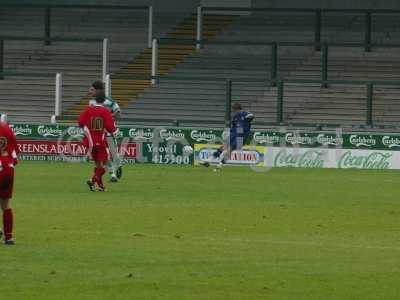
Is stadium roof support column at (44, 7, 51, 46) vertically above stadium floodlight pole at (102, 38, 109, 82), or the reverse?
stadium roof support column at (44, 7, 51, 46)

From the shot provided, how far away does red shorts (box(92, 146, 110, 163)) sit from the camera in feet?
93.5

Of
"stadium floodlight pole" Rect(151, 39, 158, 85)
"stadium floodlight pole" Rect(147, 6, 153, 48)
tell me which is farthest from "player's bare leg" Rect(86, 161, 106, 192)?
"stadium floodlight pole" Rect(147, 6, 153, 48)

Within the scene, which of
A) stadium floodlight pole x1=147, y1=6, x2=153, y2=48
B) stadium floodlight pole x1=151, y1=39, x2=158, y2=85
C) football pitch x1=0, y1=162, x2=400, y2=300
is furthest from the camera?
stadium floodlight pole x1=147, y1=6, x2=153, y2=48

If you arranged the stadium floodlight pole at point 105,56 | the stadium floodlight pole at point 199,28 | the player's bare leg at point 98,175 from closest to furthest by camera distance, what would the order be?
the player's bare leg at point 98,175, the stadium floodlight pole at point 105,56, the stadium floodlight pole at point 199,28

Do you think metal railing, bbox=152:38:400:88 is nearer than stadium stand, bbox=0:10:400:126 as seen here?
No

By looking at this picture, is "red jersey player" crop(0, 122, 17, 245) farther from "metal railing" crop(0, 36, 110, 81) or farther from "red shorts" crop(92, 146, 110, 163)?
"metal railing" crop(0, 36, 110, 81)

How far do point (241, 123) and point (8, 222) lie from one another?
73.3ft

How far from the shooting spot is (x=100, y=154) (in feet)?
93.9

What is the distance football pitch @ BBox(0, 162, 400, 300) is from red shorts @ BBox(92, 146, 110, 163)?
71 centimetres

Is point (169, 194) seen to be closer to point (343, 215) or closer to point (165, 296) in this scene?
point (343, 215)

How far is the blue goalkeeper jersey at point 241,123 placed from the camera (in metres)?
39.5

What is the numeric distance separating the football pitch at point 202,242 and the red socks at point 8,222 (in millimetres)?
250

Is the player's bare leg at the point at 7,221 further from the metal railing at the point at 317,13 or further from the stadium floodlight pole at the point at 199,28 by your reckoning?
the stadium floodlight pole at the point at 199,28

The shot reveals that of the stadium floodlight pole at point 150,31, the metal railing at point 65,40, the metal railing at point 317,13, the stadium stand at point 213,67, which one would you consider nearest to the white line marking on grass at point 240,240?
the stadium stand at point 213,67
